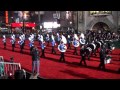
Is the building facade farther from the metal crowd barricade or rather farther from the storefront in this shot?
the metal crowd barricade

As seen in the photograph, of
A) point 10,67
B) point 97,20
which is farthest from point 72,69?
point 97,20

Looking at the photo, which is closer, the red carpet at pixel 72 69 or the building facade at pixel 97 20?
the red carpet at pixel 72 69

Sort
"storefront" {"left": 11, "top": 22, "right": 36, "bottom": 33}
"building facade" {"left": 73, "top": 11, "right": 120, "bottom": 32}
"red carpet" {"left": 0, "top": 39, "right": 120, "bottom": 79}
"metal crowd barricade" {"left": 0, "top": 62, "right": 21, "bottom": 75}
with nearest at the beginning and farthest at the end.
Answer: "metal crowd barricade" {"left": 0, "top": 62, "right": 21, "bottom": 75}, "red carpet" {"left": 0, "top": 39, "right": 120, "bottom": 79}, "building facade" {"left": 73, "top": 11, "right": 120, "bottom": 32}, "storefront" {"left": 11, "top": 22, "right": 36, "bottom": 33}

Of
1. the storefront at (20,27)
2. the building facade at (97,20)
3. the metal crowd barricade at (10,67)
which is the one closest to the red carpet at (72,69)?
the metal crowd barricade at (10,67)

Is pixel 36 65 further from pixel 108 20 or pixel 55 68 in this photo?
pixel 108 20

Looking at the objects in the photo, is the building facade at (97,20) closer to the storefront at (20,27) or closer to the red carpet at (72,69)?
the storefront at (20,27)

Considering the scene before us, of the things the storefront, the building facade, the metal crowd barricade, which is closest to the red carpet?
the metal crowd barricade

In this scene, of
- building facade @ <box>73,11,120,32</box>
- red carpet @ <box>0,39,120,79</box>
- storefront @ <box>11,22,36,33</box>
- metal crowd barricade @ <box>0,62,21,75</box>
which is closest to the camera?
metal crowd barricade @ <box>0,62,21,75</box>
